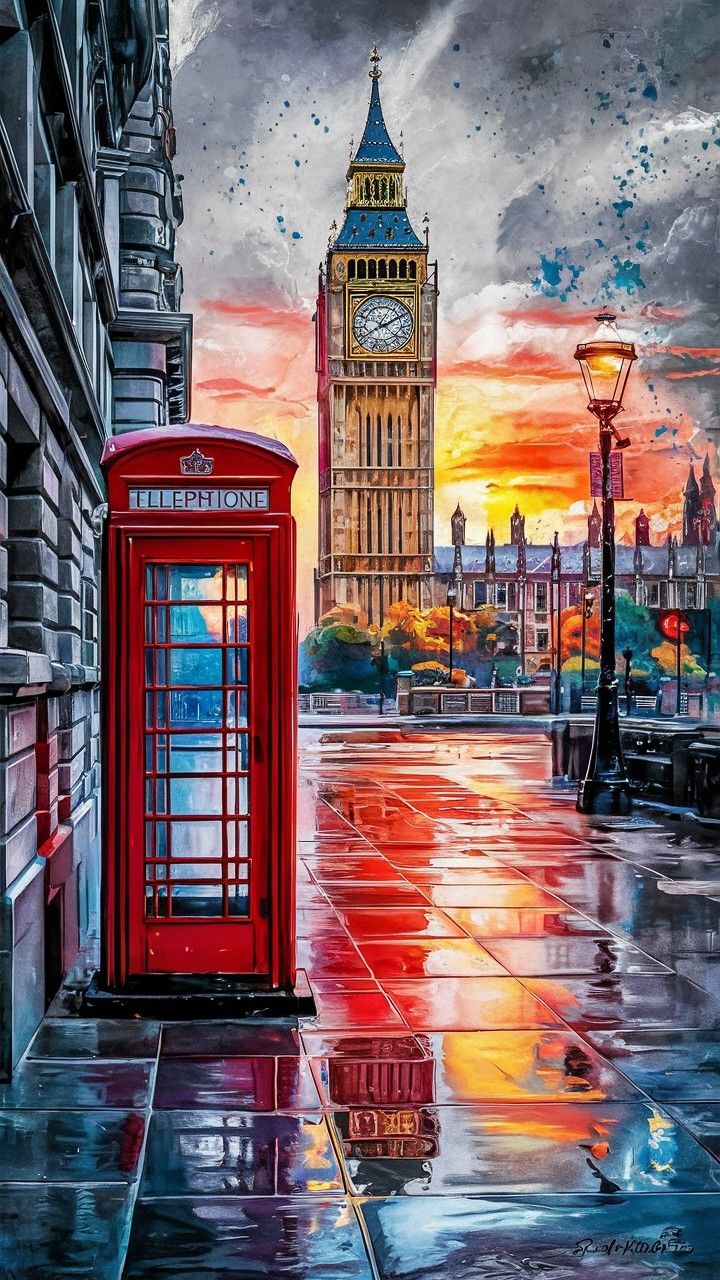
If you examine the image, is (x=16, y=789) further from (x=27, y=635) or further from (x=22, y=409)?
(x=22, y=409)

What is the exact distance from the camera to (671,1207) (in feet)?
14.4

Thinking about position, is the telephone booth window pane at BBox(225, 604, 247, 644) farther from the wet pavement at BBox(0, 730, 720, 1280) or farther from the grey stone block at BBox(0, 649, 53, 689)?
the wet pavement at BBox(0, 730, 720, 1280)

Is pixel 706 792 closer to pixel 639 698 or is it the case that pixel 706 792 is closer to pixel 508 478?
pixel 639 698

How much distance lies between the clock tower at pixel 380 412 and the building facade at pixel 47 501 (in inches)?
3754

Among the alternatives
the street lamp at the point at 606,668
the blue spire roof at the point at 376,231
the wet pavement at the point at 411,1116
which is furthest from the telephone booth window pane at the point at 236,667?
the blue spire roof at the point at 376,231

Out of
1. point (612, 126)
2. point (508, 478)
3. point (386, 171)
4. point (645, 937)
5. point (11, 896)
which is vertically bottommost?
point (645, 937)

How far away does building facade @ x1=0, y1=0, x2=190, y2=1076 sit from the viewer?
6.10m

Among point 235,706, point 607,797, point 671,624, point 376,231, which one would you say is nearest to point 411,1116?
point 235,706

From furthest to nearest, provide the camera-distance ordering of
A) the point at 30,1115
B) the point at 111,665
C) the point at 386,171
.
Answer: the point at 386,171 < the point at 111,665 < the point at 30,1115

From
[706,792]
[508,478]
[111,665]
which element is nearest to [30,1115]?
[111,665]

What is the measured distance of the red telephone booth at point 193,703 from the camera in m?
6.81

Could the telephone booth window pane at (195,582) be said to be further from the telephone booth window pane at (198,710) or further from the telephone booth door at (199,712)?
the telephone booth window pane at (198,710)

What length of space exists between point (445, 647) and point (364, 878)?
8063cm
